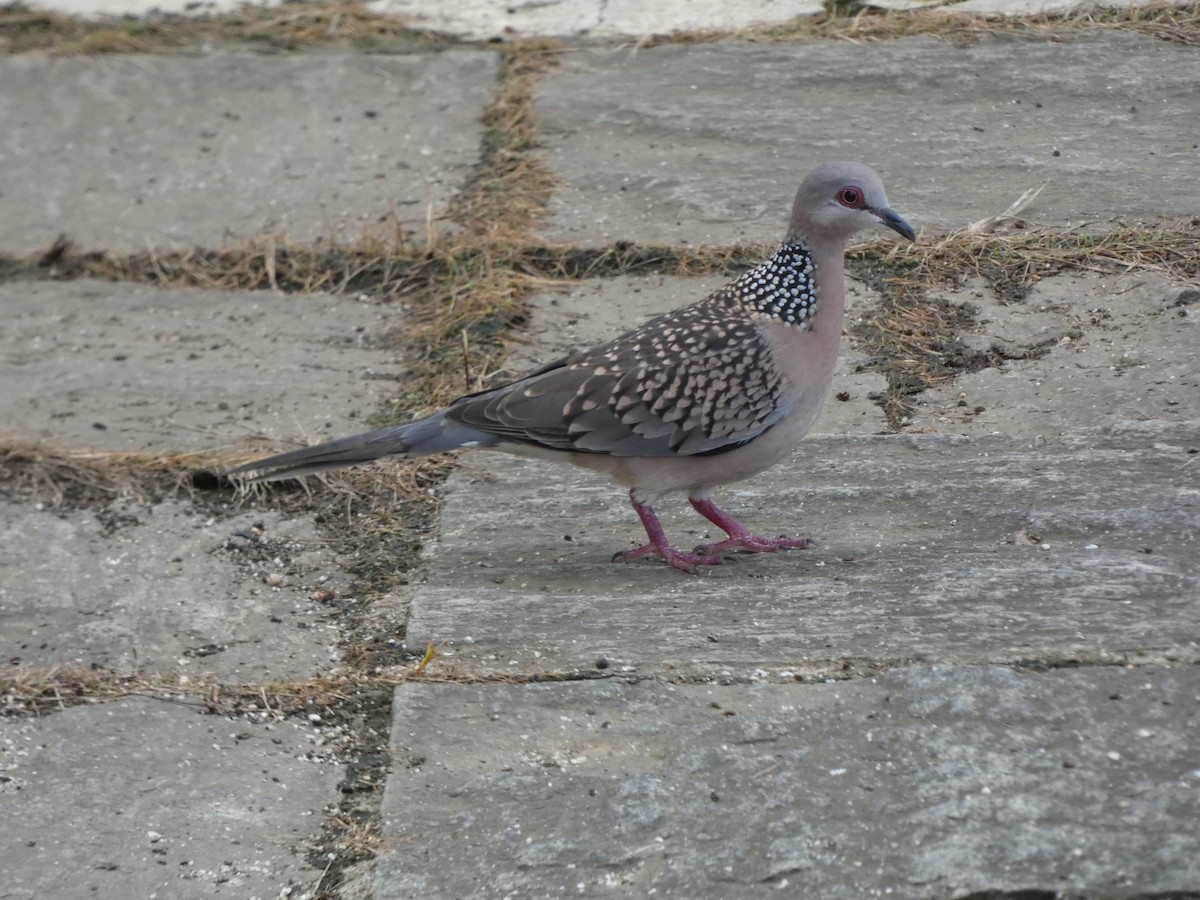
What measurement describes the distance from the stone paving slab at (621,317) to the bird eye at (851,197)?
0.79 meters

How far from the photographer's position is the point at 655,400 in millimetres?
3992

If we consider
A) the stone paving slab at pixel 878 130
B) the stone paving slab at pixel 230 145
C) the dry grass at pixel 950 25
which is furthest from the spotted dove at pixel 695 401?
the dry grass at pixel 950 25

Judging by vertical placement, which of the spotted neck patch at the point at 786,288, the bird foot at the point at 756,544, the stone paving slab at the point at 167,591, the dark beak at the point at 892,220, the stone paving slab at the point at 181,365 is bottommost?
the stone paving slab at the point at 167,591

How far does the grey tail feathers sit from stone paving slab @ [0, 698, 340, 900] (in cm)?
72

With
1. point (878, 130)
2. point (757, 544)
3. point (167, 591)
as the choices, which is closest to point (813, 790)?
point (757, 544)

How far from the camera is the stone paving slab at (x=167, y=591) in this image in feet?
12.5

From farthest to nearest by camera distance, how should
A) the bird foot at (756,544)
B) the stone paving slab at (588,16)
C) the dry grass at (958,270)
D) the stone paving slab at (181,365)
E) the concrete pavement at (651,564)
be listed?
the stone paving slab at (588,16), the stone paving slab at (181,365), the dry grass at (958,270), the bird foot at (756,544), the concrete pavement at (651,564)

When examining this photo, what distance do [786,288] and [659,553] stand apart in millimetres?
813

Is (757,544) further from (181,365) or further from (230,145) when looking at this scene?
(230,145)

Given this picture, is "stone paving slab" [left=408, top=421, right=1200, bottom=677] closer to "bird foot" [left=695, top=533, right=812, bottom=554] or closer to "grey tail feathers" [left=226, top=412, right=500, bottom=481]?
"bird foot" [left=695, top=533, right=812, bottom=554]

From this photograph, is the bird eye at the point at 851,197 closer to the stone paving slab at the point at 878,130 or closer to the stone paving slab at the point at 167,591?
the stone paving slab at the point at 878,130

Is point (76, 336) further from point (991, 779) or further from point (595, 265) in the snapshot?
point (991, 779)

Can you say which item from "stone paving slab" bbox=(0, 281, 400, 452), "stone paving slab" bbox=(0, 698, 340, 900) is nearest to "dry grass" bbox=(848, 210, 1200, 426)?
"stone paving slab" bbox=(0, 281, 400, 452)

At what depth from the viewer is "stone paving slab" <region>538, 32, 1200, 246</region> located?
560 centimetres
